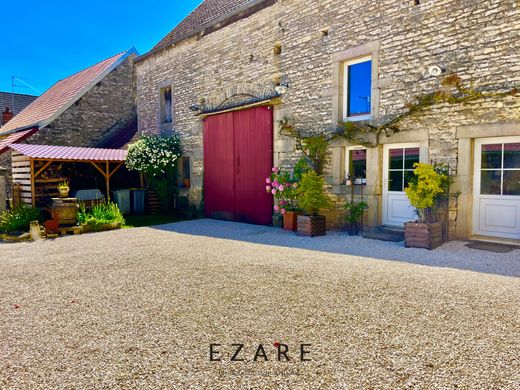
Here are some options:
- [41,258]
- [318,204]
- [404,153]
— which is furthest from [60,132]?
[404,153]

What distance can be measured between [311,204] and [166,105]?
777 centimetres

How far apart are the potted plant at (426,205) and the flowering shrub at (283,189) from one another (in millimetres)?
2561

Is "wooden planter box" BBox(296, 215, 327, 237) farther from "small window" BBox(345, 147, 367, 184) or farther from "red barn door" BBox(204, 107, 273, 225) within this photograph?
"red barn door" BBox(204, 107, 273, 225)

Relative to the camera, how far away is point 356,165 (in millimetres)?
7770

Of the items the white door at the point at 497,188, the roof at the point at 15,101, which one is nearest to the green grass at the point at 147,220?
the white door at the point at 497,188

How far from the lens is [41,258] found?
574 centimetres

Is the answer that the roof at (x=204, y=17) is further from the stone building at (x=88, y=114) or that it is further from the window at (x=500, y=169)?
the window at (x=500, y=169)

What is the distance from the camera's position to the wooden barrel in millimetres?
8141

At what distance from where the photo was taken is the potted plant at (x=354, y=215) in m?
7.23

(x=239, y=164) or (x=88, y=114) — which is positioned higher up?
(x=88, y=114)

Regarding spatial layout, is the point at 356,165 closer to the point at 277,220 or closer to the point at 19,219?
the point at 277,220

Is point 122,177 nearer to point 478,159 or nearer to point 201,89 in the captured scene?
point 201,89

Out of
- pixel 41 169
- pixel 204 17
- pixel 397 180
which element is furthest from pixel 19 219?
pixel 397 180

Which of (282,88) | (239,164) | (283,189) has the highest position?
(282,88)
